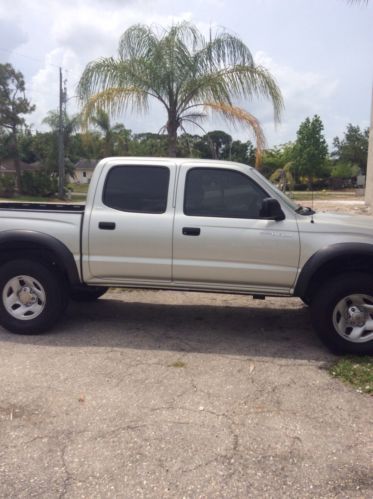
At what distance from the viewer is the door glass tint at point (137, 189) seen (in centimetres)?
509

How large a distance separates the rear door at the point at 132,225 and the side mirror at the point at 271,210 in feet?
3.00

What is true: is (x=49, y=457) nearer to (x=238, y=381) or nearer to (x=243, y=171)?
(x=238, y=381)

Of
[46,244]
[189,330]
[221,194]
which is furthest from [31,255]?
[221,194]

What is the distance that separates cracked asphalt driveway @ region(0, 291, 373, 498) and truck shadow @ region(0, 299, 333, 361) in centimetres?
3

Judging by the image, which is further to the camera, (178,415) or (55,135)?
(55,135)

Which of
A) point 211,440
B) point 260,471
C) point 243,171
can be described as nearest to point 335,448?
point 260,471

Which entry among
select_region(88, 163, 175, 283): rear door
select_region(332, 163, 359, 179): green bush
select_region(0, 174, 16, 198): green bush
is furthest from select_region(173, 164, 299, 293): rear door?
select_region(332, 163, 359, 179): green bush

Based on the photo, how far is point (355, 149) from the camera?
73.9m

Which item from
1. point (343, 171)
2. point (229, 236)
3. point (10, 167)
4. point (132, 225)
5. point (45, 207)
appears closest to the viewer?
point (229, 236)

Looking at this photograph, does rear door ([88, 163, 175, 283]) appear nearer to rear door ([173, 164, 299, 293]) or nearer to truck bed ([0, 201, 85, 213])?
rear door ([173, 164, 299, 293])

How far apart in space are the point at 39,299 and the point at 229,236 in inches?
83.0

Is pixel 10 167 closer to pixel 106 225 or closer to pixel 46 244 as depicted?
pixel 46 244

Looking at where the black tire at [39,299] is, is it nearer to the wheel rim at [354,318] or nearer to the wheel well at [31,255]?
the wheel well at [31,255]

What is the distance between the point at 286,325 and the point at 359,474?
2.89m
